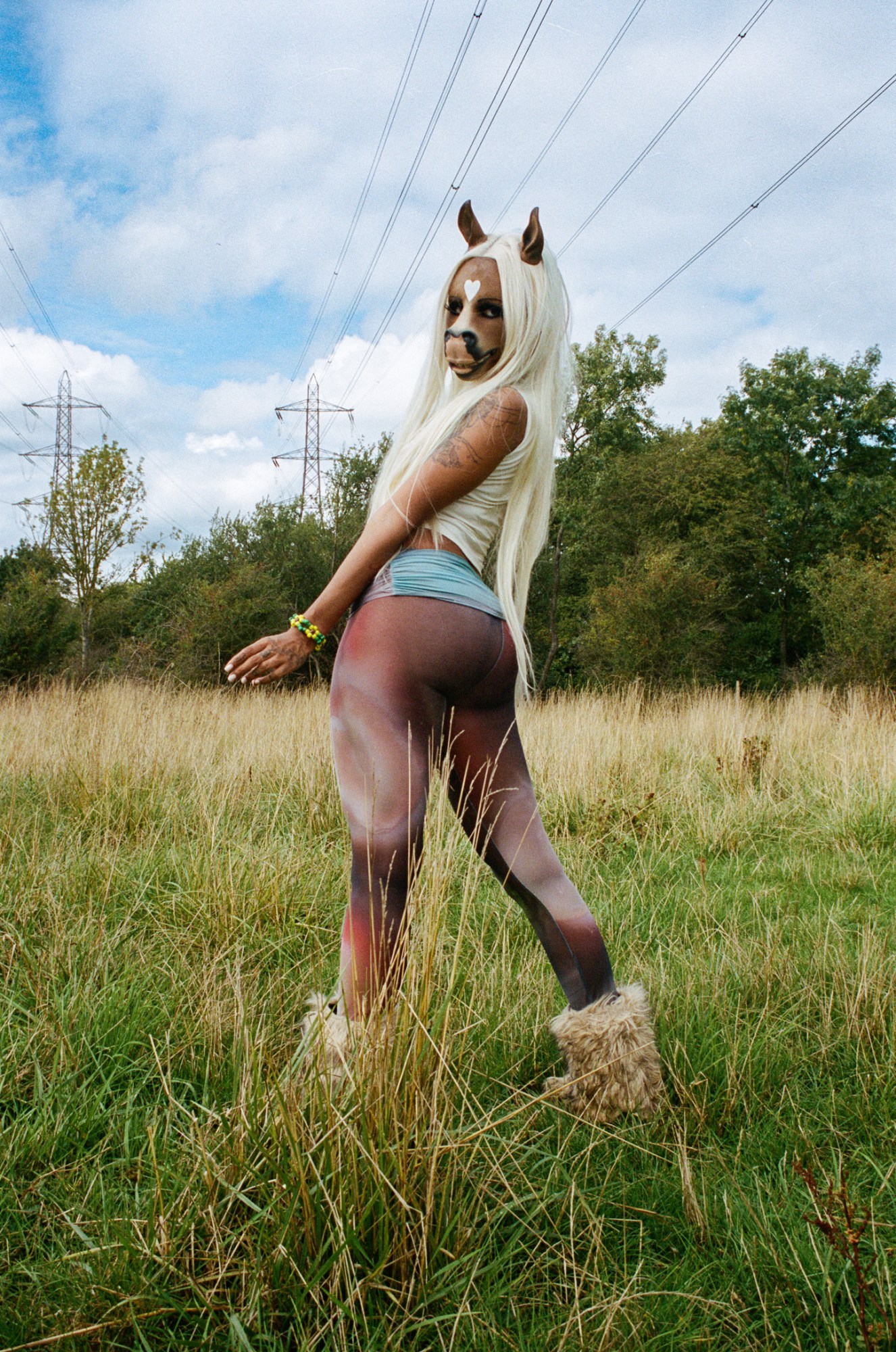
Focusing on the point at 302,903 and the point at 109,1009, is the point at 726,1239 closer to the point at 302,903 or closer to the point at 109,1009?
the point at 109,1009

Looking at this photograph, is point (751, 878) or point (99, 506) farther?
point (99, 506)

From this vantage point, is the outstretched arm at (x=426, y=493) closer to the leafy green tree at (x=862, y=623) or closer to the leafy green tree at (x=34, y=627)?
the leafy green tree at (x=862, y=623)

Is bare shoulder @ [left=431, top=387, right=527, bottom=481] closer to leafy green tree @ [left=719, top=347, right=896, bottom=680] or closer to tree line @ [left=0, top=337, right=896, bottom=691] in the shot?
tree line @ [left=0, top=337, right=896, bottom=691]

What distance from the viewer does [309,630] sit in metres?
1.82

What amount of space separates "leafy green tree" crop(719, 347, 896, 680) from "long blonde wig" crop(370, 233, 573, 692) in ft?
76.8

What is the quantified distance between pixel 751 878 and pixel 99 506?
12569mm

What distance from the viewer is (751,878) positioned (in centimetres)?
419

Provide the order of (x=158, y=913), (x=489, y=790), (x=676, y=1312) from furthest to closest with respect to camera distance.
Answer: (x=158, y=913) < (x=489, y=790) < (x=676, y=1312)

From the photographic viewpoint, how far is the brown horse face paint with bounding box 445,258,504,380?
6.54 feet

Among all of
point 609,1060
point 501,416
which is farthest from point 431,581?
point 609,1060

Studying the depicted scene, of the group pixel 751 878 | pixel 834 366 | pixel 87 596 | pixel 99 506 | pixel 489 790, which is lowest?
pixel 751 878

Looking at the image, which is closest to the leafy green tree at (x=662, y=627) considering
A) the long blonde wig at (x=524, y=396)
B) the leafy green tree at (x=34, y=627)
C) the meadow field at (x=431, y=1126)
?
the leafy green tree at (x=34, y=627)

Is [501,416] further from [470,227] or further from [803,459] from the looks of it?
[803,459]

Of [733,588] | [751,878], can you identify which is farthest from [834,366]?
[751,878]
